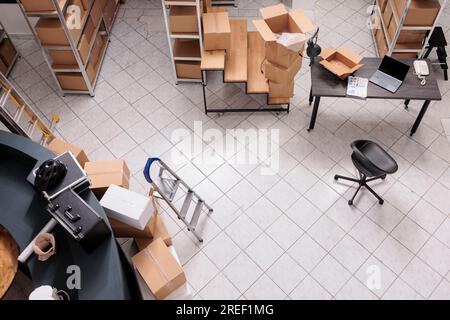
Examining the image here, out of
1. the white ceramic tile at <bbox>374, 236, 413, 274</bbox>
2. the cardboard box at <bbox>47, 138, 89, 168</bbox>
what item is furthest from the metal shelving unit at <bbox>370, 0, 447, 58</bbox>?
the cardboard box at <bbox>47, 138, 89, 168</bbox>

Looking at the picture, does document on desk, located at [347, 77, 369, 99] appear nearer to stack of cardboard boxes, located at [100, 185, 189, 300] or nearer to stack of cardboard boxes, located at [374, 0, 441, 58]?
stack of cardboard boxes, located at [374, 0, 441, 58]

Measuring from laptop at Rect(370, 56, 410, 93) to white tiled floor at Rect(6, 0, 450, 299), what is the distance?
0.74 metres

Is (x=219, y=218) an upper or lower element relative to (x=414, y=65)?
lower

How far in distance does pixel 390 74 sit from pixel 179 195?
123 inches

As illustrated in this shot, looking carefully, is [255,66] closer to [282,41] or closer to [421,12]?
[282,41]

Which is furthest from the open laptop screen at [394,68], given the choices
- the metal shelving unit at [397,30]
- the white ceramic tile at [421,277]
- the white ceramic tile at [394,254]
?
the white ceramic tile at [421,277]

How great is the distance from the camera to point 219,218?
4.82 metres

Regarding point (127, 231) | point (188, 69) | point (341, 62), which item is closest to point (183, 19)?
point (188, 69)

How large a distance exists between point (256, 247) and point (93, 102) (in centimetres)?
339

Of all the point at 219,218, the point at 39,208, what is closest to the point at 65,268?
the point at 39,208

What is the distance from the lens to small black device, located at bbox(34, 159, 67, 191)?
133 inches

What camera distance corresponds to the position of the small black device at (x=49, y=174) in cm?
338

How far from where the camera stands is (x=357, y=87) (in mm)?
4965
